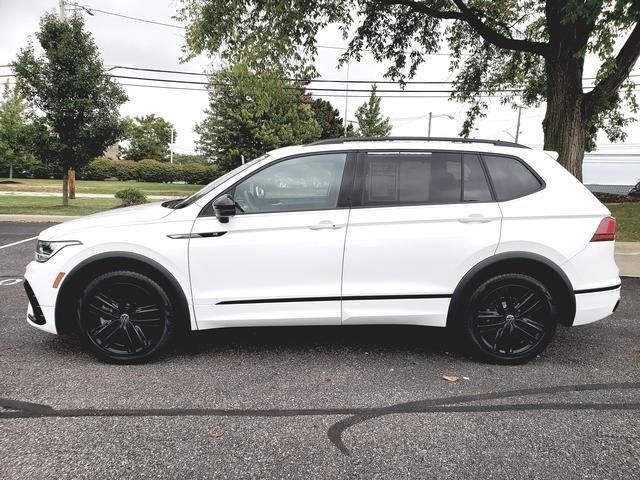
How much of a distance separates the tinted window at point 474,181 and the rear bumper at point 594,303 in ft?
3.51

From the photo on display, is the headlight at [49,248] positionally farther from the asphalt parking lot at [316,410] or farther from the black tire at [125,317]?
the asphalt parking lot at [316,410]

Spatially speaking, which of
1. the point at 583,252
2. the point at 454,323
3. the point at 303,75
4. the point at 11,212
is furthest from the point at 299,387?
the point at 11,212

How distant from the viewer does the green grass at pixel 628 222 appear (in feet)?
35.1

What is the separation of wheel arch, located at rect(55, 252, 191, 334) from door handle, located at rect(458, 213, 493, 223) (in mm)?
2236

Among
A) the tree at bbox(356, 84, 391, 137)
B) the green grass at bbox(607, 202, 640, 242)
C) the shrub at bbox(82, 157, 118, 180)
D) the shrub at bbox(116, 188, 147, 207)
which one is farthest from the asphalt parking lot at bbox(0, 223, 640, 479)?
the tree at bbox(356, 84, 391, 137)

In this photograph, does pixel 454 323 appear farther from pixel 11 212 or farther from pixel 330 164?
pixel 11 212

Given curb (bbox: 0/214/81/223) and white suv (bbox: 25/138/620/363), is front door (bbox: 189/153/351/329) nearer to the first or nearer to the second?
white suv (bbox: 25/138/620/363)

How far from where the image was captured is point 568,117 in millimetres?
8781

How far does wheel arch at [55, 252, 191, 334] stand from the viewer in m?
3.41

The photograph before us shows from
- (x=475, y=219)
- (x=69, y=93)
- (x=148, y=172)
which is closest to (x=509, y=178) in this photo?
(x=475, y=219)

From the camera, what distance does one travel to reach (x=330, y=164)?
12.1ft

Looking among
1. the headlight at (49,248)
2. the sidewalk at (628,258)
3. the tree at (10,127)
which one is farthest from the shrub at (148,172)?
the headlight at (49,248)

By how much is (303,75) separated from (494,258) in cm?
902

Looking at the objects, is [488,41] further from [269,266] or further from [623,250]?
[269,266]
